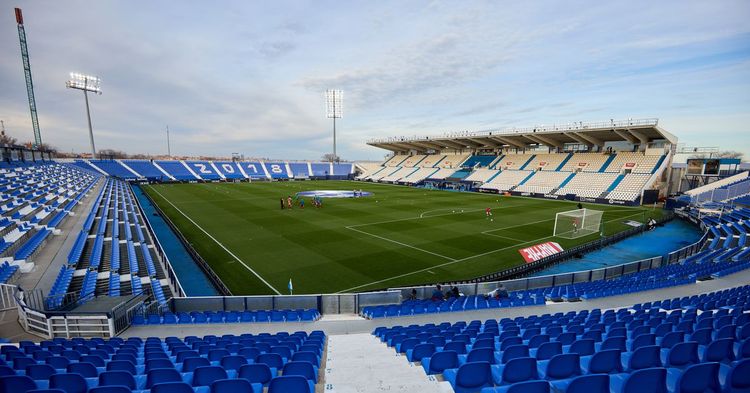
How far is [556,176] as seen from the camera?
56188 mm

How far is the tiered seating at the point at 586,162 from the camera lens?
2149 inches

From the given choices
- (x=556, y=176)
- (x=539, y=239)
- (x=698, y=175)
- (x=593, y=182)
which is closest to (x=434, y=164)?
(x=556, y=176)

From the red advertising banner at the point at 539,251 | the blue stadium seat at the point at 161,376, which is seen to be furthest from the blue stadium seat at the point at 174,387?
the red advertising banner at the point at 539,251

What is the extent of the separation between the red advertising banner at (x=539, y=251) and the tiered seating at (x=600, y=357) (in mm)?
13372

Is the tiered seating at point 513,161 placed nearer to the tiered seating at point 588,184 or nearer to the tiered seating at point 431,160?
the tiered seating at point 588,184

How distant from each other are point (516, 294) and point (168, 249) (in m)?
21.4

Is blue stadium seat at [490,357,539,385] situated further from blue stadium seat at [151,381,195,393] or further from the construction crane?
the construction crane

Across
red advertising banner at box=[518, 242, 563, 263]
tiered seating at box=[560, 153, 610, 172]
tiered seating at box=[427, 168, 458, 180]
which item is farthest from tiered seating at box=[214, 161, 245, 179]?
red advertising banner at box=[518, 242, 563, 263]

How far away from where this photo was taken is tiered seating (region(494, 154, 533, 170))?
64750mm

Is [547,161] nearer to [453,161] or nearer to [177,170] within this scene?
[453,161]

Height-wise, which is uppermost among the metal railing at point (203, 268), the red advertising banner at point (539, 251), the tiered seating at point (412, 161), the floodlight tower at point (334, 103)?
the floodlight tower at point (334, 103)

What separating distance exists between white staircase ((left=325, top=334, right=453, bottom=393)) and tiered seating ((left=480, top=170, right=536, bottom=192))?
2218 inches

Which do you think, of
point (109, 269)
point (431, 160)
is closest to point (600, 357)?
point (109, 269)

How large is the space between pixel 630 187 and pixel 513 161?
22.6m
